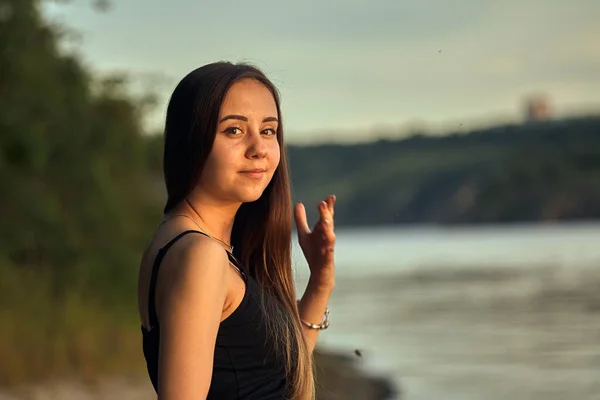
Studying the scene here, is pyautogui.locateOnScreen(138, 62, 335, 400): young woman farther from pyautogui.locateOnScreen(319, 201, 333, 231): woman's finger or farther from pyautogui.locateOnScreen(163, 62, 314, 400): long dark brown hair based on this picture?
pyautogui.locateOnScreen(319, 201, 333, 231): woman's finger

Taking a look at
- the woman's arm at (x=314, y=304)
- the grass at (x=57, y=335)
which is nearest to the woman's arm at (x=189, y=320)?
the woman's arm at (x=314, y=304)

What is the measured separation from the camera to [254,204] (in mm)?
2861

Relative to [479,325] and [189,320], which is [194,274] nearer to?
[189,320]

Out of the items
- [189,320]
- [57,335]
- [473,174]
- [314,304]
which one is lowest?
[473,174]

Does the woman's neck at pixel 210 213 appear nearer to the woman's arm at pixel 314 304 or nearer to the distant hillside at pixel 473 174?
the woman's arm at pixel 314 304

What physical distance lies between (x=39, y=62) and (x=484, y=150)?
272 ft

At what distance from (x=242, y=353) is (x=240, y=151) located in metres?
0.42

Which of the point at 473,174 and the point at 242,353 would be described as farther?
the point at 473,174

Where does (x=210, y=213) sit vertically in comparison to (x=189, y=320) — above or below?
above

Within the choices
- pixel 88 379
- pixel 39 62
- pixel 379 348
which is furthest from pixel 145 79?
pixel 379 348

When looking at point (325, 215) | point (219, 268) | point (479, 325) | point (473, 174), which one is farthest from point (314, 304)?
point (473, 174)

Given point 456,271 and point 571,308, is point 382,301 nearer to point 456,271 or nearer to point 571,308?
point 571,308

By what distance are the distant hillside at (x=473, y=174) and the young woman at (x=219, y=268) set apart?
62.8 metres

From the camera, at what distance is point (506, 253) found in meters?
70.5
